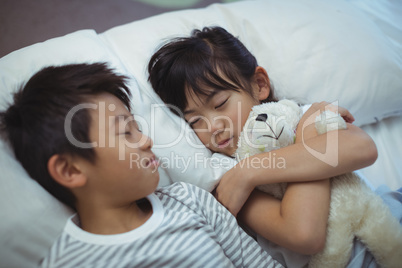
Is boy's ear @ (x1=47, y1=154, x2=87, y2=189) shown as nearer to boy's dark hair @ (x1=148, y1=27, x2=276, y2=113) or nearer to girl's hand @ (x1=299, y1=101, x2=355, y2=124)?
boy's dark hair @ (x1=148, y1=27, x2=276, y2=113)

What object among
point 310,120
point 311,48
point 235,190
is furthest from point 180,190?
point 311,48

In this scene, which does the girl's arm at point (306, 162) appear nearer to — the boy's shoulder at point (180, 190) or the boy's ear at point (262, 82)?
the boy's shoulder at point (180, 190)

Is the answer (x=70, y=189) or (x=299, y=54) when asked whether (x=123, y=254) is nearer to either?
(x=70, y=189)

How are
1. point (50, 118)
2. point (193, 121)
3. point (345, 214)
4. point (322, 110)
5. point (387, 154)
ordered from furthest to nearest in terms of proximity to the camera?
1. point (387, 154)
2. point (193, 121)
3. point (322, 110)
4. point (345, 214)
5. point (50, 118)

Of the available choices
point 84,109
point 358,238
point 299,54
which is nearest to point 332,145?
point 358,238

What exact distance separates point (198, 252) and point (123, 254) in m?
0.16

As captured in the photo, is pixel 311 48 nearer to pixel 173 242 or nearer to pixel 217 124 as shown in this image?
pixel 217 124

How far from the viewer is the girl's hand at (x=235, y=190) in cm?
84

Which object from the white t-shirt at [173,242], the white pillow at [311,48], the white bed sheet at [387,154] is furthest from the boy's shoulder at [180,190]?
the white bed sheet at [387,154]

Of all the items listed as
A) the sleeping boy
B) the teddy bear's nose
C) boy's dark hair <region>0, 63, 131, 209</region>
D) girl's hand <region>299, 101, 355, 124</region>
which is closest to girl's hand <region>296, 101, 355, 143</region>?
girl's hand <region>299, 101, 355, 124</region>

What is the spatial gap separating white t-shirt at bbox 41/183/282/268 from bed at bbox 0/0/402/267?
0.31 feet

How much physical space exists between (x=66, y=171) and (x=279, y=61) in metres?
0.80

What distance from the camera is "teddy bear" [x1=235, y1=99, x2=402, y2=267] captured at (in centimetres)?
76

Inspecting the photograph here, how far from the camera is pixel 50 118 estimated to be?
66 cm
